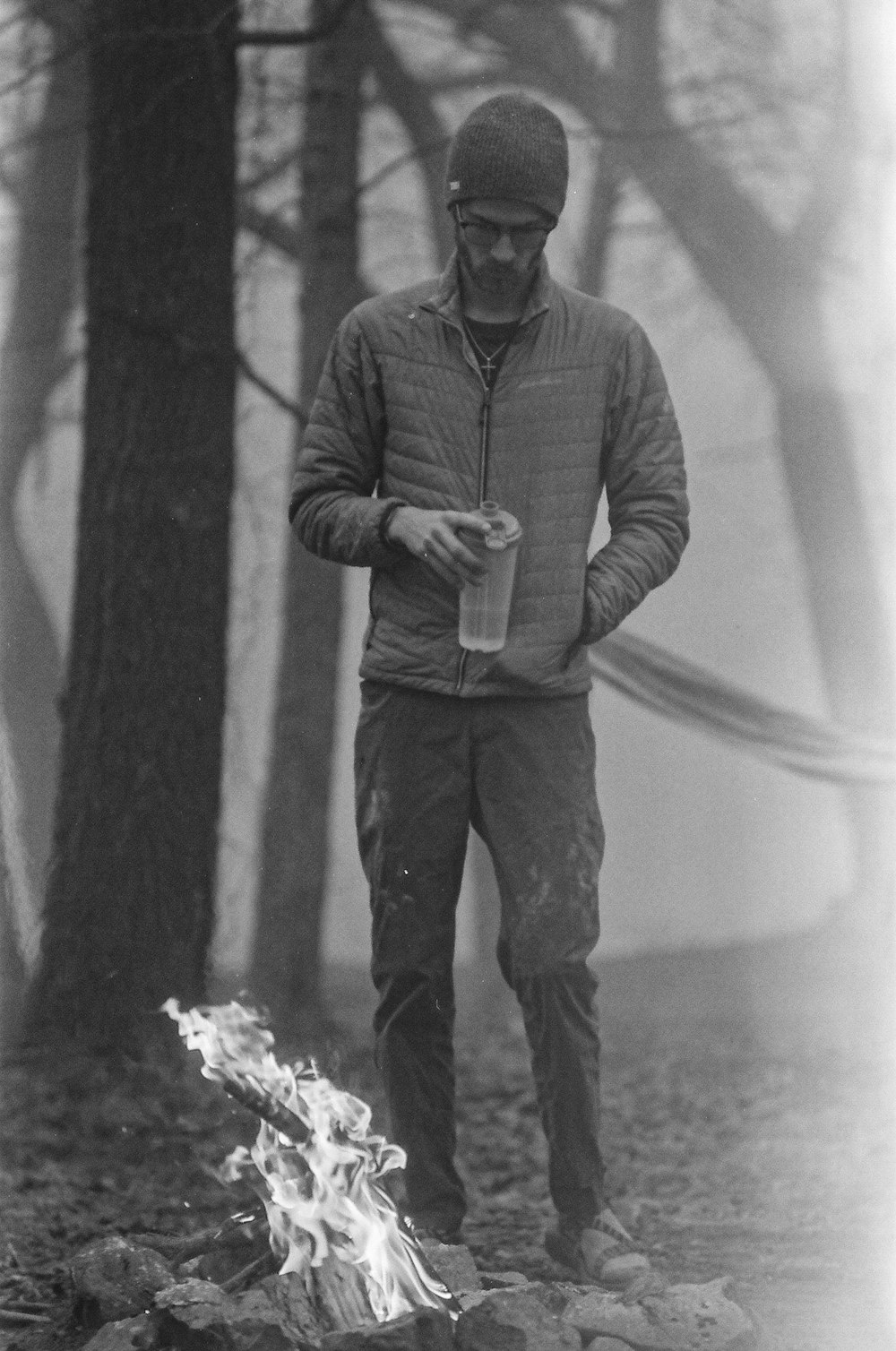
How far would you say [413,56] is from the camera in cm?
699

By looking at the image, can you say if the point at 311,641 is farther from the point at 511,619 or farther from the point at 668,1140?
the point at 511,619

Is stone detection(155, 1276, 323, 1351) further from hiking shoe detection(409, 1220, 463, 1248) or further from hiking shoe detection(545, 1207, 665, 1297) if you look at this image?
hiking shoe detection(545, 1207, 665, 1297)

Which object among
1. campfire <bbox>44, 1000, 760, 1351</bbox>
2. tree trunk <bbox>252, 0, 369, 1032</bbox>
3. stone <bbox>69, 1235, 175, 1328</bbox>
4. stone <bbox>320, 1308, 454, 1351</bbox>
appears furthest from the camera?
tree trunk <bbox>252, 0, 369, 1032</bbox>

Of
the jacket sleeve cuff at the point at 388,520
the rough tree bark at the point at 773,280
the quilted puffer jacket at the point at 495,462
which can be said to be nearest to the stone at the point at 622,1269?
the quilted puffer jacket at the point at 495,462

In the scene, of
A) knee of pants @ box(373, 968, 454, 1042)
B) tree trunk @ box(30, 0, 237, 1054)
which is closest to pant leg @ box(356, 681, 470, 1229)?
knee of pants @ box(373, 968, 454, 1042)

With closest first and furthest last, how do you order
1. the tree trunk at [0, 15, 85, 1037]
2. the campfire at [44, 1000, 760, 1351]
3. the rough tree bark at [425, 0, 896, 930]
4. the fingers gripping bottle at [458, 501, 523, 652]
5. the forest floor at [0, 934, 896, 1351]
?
the campfire at [44, 1000, 760, 1351]
the fingers gripping bottle at [458, 501, 523, 652]
the forest floor at [0, 934, 896, 1351]
the tree trunk at [0, 15, 85, 1037]
the rough tree bark at [425, 0, 896, 930]

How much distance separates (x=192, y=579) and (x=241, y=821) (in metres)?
1.12

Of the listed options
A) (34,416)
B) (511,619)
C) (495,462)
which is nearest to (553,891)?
(511,619)

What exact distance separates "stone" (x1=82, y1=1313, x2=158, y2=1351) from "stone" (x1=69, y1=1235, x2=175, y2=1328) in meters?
0.15

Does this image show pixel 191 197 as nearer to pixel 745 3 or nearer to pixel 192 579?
pixel 192 579

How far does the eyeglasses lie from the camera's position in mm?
3789

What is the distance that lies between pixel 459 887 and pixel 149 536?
1.99 metres

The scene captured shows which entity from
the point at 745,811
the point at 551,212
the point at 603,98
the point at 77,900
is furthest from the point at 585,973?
A: the point at 603,98

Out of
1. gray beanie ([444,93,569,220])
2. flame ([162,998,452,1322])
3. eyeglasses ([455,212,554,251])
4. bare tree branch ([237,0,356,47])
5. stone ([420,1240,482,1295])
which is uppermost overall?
bare tree branch ([237,0,356,47])
